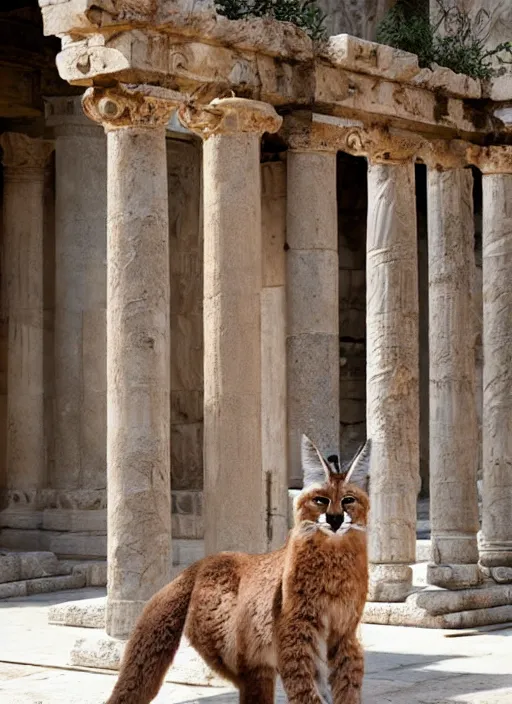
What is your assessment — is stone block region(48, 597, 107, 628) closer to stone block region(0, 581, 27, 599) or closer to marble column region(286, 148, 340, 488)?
stone block region(0, 581, 27, 599)

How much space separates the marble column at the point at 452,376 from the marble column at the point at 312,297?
7.40 feet

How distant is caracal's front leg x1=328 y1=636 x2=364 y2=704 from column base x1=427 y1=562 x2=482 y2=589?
881 cm

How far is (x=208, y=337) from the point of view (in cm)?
1697

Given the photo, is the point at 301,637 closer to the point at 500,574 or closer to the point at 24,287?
the point at 500,574

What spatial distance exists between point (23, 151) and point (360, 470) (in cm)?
1479

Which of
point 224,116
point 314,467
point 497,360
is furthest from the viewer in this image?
point 497,360

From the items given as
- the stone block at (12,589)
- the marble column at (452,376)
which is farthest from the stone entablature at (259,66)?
the stone block at (12,589)

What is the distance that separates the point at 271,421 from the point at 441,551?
2702mm

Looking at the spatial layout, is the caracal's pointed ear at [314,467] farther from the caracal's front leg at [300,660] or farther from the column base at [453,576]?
the column base at [453,576]

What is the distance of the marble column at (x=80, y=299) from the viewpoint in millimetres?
23688

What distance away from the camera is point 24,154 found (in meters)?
24.9

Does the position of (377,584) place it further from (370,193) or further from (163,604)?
(163,604)

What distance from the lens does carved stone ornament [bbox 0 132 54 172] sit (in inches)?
981

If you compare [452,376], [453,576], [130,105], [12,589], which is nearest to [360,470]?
[130,105]
